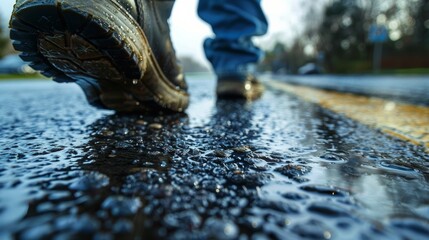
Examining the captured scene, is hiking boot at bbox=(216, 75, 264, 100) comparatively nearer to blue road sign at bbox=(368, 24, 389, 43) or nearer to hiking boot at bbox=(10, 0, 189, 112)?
hiking boot at bbox=(10, 0, 189, 112)

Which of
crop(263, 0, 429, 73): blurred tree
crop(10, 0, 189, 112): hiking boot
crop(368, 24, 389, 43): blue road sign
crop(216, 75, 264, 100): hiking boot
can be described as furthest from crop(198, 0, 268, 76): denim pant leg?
crop(263, 0, 429, 73): blurred tree

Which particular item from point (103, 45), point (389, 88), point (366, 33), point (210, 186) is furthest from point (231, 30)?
point (366, 33)

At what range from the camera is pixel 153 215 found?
1.47ft

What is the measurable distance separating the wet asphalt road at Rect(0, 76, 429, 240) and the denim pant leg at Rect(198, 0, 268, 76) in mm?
1638

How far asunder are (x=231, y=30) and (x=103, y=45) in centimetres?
186

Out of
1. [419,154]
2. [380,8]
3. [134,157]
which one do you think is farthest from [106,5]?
[380,8]

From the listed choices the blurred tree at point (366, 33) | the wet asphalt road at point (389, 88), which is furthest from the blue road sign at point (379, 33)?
the wet asphalt road at point (389, 88)

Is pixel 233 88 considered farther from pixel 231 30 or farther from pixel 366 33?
pixel 366 33

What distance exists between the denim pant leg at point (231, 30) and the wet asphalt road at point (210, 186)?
1.64 meters

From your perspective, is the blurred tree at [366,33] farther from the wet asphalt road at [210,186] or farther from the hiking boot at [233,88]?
the wet asphalt road at [210,186]

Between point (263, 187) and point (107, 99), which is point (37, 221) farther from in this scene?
point (107, 99)

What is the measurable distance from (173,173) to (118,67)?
0.45 meters

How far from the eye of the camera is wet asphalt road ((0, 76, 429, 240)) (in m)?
0.42

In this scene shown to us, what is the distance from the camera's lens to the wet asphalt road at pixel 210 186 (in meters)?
0.42
